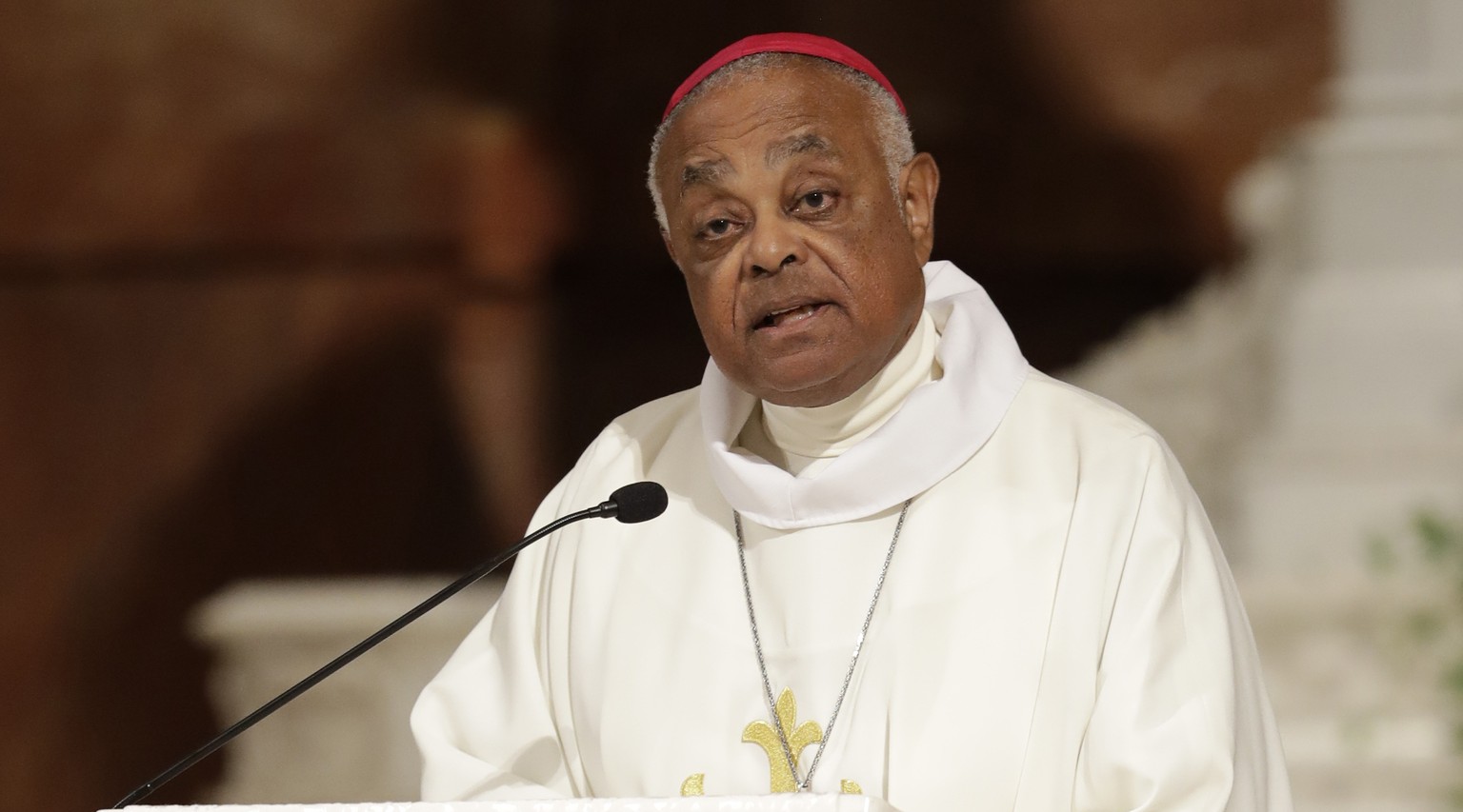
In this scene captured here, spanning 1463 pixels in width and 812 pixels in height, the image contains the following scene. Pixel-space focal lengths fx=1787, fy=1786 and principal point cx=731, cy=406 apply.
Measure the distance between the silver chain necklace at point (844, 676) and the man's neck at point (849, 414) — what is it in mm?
144

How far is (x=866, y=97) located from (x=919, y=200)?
0.18m

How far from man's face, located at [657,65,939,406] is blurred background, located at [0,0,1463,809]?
338 centimetres

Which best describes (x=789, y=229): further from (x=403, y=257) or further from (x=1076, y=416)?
(x=403, y=257)

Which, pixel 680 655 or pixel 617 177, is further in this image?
pixel 617 177

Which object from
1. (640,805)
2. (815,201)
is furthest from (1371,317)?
(640,805)

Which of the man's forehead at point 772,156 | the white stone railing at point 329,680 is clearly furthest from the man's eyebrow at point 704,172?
the white stone railing at point 329,680

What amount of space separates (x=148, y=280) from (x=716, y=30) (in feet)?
7.46

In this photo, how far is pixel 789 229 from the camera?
2426 mm

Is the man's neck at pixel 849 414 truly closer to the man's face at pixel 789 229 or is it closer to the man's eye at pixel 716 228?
the man's face at pixel 789 229

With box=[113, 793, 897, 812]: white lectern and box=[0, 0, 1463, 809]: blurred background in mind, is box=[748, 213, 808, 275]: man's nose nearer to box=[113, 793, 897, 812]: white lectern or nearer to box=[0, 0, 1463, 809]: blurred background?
box=[113, 793, 897, 812]: white lectern

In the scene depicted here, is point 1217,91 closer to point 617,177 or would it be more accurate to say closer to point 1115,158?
point 1115,158

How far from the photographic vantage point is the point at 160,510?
20.5 feet

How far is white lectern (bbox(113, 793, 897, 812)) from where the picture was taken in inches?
70.0

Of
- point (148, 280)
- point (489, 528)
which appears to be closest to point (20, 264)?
point (148, 280)
